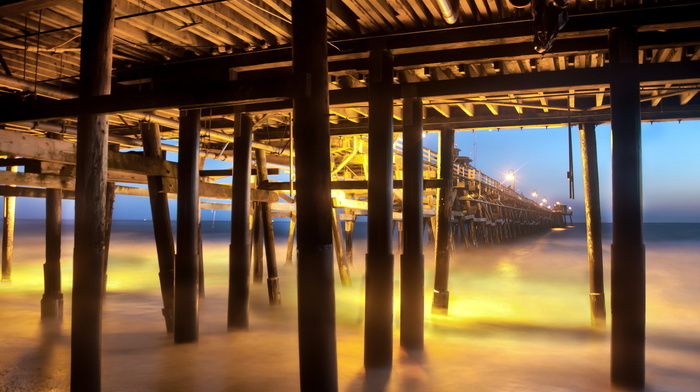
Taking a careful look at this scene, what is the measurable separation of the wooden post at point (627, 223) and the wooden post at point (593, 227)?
3.55m

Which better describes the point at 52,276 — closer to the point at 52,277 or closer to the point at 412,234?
the point at 52,277

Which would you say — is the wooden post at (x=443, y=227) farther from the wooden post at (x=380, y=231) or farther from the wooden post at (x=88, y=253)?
the wooden post at (x=88, y=253)

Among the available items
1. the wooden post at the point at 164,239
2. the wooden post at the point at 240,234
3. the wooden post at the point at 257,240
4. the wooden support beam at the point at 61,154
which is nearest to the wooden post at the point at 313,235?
the wooden support beam at the point at 61,154

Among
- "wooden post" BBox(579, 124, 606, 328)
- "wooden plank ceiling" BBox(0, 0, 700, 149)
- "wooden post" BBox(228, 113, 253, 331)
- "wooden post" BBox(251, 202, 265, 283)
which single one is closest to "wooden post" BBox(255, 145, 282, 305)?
"wooden post" BBox(251, 202, 265, 283)

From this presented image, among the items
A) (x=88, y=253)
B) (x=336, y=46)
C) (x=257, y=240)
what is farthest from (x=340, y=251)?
(x=88, y=253)

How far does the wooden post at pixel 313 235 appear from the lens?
3744 mm

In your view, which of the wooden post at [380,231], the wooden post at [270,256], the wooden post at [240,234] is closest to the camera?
the wooden post at [380,231]

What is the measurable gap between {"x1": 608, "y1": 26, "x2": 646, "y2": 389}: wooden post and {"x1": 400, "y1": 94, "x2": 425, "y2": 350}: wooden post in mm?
2366

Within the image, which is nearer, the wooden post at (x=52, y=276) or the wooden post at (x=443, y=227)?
the wooden post at (x=52, y=276)

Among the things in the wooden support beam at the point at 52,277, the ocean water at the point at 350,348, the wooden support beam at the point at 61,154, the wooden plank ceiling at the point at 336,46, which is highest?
the wooden plank ceiling at the point at 336,46

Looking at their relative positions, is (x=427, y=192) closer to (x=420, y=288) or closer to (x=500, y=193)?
(x=420, y=288)

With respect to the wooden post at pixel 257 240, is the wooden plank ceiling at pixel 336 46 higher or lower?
higher

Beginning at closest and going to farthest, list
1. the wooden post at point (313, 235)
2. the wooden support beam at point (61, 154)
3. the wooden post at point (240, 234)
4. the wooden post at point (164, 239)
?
the wooden post at point (313, 235) → the wooden support beam at point (61, 154) → the wooden post at point (164, 239) → the wooden post at point (240, 234)

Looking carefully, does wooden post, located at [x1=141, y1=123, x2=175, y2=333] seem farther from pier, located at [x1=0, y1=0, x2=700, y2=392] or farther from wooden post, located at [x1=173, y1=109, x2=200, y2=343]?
wooden post, located at [x1=173, y1=109, x2=200, y2=343]
